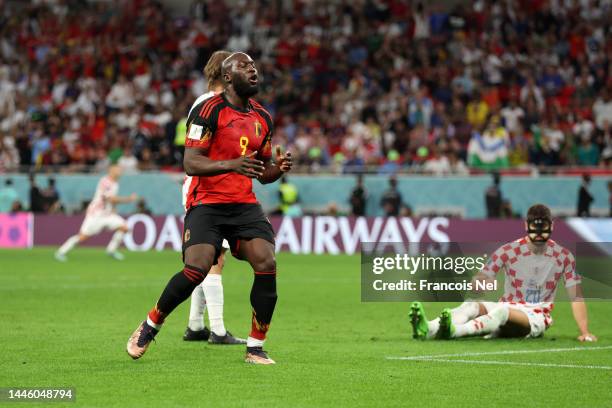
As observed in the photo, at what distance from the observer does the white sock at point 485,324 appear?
10.9 metres

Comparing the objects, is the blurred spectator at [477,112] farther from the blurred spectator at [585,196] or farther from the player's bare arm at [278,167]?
the player's bare arm at [278,167]

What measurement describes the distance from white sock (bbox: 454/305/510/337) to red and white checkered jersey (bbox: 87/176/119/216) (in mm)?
14121

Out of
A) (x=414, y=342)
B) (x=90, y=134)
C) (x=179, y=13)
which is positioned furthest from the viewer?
(x=179, y=13)

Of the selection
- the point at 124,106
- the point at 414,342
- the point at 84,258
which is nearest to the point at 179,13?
the point at 124,106

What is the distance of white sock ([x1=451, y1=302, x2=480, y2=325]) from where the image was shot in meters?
11.0

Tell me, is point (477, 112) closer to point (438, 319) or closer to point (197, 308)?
point (438, 319)

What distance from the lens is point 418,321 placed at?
422 inches

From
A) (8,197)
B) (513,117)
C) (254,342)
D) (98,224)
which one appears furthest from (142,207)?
(254,342)

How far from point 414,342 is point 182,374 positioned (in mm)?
3108

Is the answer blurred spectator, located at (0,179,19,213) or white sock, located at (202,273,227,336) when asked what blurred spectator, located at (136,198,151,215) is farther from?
white sock, located at (202,273,227,336)

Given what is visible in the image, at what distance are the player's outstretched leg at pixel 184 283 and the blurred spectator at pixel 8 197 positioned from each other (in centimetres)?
2019

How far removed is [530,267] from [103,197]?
14.5 meters

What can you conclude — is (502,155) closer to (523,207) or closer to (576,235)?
(523,207)

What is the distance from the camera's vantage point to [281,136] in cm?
2877
